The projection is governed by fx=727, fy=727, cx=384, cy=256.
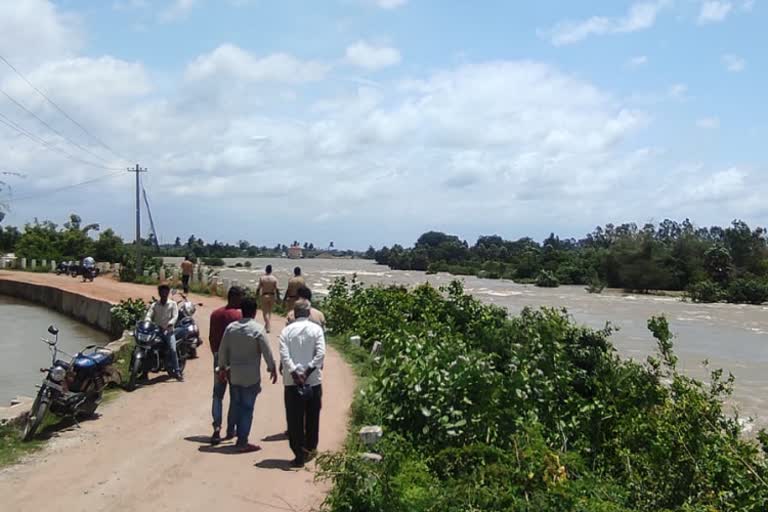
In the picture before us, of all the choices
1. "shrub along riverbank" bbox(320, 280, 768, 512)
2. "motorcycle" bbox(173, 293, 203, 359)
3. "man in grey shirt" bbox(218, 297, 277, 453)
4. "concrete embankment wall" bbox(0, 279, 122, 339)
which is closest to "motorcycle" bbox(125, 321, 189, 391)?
"motorcycle" bbox(173, 293, 203, 359)

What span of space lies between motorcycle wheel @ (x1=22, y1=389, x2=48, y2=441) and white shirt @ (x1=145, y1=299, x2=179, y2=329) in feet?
10.4

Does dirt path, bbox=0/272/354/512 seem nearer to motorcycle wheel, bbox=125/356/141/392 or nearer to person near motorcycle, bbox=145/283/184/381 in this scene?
motorcycle wheel, bbox=125/356/141/392

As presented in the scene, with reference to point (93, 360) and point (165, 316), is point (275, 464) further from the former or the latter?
point (165, 316)

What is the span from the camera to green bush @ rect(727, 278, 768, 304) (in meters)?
49.0

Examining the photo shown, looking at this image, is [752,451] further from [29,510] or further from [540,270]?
[540,270]

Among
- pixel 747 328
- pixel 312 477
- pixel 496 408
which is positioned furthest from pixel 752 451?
pixel 747 328

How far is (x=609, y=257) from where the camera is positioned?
61.2 meters

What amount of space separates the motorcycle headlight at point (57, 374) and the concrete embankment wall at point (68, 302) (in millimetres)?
12891

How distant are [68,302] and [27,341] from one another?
328 inches

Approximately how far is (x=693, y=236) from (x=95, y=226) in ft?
164

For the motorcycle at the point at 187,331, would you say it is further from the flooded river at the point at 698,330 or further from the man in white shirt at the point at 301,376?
the flooded river at the point at 698,330

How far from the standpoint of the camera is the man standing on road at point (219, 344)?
8.00 m

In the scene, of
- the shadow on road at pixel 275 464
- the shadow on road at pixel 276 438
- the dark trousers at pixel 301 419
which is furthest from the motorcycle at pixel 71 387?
the dark trousers at pixel 301 419

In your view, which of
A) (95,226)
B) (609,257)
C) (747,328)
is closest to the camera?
(747,328)
